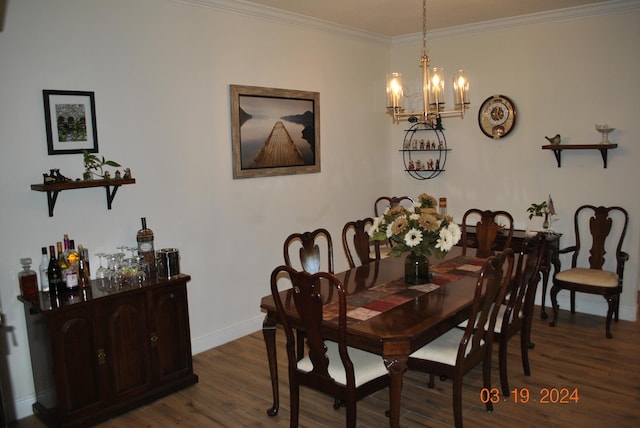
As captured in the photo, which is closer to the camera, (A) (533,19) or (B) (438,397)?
(B) (438,397)

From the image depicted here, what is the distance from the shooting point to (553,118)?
4.67 meters

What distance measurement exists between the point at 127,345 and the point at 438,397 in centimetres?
198

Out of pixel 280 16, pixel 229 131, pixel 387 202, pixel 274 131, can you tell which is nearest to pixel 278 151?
pixel 274 131

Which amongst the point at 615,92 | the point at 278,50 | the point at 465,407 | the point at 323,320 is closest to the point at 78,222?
the point at 323,320

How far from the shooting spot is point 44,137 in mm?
3033

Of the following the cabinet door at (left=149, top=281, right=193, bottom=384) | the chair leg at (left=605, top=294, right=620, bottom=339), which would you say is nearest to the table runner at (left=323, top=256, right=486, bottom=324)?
the cabinet door at (left=149, top=281, right=193, bottom=384)

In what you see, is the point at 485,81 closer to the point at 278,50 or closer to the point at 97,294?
the point at 278,50

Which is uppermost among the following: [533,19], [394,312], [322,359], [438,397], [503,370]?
[533,19]

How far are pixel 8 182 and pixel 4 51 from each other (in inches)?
29.4

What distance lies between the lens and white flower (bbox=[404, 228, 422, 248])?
2947 mm

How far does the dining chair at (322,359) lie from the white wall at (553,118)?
3.01m

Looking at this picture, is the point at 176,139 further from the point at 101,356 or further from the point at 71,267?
the point at 101,356

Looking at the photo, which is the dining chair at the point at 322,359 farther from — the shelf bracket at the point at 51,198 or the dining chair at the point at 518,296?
the shelf bracket at the point at 51,198

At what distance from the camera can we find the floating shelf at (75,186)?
115 inches
